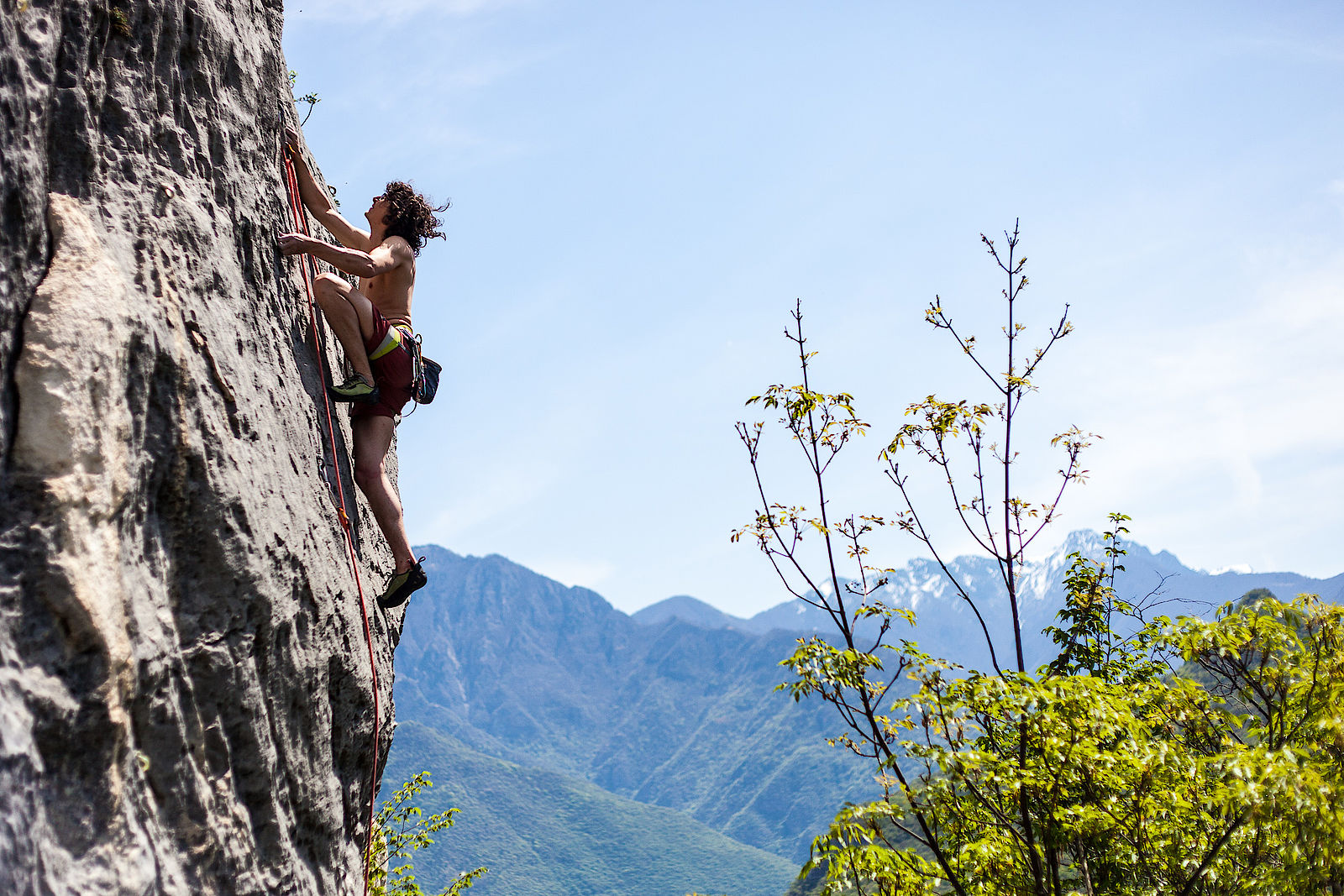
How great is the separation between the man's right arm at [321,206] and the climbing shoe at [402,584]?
8.89ft

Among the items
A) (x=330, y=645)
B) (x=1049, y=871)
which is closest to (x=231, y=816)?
(x=330, y=645)

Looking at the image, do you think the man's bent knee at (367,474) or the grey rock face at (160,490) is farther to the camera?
the man's bent knee at (367,474)

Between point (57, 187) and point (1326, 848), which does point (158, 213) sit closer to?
point (57, 187)

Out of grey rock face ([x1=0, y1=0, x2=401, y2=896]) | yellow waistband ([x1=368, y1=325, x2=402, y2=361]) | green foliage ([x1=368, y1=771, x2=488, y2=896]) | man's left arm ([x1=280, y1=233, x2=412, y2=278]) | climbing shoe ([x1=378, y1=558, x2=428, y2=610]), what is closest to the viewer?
grey rock face ([x1=0, y1=0, x2=401, y2=896])

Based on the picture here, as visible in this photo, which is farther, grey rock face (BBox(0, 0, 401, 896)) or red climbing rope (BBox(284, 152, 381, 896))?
red climbing rope (BBox(284, 152, 381, 896))

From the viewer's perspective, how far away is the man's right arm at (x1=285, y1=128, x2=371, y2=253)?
260 inches

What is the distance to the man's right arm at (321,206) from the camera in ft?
21.7

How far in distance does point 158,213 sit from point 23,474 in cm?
181

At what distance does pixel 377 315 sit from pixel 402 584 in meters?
2.10

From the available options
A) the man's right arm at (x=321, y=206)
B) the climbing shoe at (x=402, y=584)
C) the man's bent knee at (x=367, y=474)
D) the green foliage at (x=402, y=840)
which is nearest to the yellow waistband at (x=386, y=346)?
the man's bent knee at (x=367, y=474)

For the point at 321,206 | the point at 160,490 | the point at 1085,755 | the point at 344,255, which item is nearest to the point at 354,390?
the point at 344,255

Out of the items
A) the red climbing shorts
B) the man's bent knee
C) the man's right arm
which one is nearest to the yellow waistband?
the red climbing shorts

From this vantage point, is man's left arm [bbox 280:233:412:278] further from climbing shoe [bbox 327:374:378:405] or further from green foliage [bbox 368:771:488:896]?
green foliage [bbox 368:771:488:896]

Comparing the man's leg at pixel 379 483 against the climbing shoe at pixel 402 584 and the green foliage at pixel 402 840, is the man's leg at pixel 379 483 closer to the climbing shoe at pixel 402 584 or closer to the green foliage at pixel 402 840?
the climbing shoe at pixel 402 584
